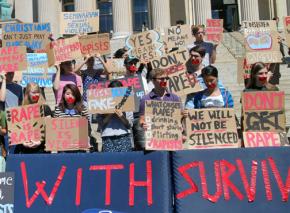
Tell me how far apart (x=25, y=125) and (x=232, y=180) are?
2.91 meters

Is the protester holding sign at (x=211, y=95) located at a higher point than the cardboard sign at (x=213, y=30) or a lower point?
lower

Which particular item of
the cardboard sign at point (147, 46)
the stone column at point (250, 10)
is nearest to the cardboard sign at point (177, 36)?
the cardboard sign at point (147, 46)

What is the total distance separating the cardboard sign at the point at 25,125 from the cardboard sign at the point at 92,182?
36 centimetres

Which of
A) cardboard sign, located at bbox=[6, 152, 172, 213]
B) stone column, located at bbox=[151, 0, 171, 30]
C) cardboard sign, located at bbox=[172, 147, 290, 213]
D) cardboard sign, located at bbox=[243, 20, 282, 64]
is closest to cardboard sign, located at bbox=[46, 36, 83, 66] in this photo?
cardboard sign, located at bbox=[243, 20, 282, 64]

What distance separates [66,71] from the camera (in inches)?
393

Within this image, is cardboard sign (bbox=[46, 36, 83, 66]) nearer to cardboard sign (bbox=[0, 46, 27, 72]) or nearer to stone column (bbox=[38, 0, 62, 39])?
cardboard sign (bbox=[0, 46, 27, 72])

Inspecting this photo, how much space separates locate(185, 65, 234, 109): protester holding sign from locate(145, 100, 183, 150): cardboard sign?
92cm

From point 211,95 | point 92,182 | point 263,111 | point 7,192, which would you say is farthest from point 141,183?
point 263,111

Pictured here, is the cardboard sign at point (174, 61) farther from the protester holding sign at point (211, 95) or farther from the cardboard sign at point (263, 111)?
the cardboard sign at point (263, 111)

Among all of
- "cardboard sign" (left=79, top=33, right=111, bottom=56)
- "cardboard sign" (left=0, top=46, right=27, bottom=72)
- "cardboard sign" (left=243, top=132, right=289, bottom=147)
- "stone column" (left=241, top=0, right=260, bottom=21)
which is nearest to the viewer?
"cardboard sign" (left=243, top=132, right=289, bottom=147)

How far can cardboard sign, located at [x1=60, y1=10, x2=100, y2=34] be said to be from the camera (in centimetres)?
1244

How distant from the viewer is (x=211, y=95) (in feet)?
25.4

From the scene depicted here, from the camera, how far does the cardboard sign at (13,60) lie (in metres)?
9.91

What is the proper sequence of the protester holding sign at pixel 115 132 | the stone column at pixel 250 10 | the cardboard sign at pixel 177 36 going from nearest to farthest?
1. the protester holding sign at pixel 115 132
2. the cardboard sign at pixel 177 36
3. the stone column at pixel 250 10
